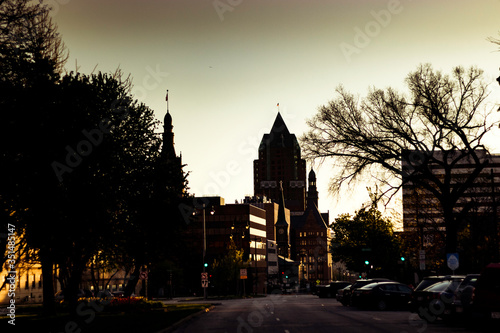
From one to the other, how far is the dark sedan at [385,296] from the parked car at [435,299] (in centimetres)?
1071

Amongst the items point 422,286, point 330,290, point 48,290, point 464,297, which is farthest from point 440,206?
point 464,297

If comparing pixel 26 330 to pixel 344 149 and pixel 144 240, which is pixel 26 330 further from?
pixel 344 149

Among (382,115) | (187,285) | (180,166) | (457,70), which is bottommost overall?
(187,285)

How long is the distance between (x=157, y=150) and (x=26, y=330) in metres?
19.0

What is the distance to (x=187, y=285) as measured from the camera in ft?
407

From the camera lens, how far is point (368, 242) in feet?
324

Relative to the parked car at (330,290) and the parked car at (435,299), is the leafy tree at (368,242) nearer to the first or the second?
the parked car at (330,290)

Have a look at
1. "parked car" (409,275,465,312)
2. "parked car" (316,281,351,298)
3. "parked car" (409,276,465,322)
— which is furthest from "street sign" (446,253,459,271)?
"parked car" (316,281,351,298)

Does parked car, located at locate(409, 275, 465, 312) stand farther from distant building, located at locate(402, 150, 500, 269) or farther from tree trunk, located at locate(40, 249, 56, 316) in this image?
tree trunk, located at locate(40, 249, 56, 316)

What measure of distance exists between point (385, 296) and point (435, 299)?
13156 millimetres

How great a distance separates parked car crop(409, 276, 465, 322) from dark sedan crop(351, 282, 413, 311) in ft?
35.1

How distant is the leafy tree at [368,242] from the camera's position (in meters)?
94.5

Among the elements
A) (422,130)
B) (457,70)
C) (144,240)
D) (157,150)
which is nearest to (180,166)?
(157,150)

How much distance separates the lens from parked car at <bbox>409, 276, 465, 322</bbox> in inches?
1013
